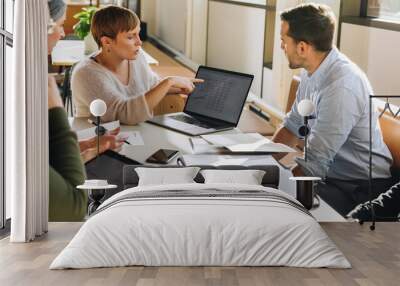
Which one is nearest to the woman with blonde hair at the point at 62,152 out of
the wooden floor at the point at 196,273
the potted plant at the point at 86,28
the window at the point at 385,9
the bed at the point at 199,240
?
the potted plant at the point at 86,28

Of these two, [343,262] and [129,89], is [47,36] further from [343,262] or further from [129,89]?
[343,262]

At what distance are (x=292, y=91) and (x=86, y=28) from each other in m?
1.45

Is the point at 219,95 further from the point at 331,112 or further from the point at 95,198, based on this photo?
the point at 95,198

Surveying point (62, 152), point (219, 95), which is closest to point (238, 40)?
point (219, 95)

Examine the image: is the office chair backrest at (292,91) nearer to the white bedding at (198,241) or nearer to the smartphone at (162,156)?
the smartphone at (162,156)

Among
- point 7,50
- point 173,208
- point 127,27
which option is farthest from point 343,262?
point 7,50

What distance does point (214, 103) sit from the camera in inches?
213

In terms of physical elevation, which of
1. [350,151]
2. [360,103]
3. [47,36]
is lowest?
[350,151]

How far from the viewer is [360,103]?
5.25 meters

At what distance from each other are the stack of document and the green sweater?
88cm

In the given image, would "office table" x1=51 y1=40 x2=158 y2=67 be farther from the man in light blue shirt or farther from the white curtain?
the man in light blue shirt

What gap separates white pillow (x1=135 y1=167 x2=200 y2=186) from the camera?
5168mm

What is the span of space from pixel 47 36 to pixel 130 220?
162 cm

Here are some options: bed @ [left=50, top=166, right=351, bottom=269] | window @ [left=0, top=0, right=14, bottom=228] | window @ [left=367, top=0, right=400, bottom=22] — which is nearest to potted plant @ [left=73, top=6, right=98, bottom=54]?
window @ [left=0, top=0, right=14, bottom=228]
